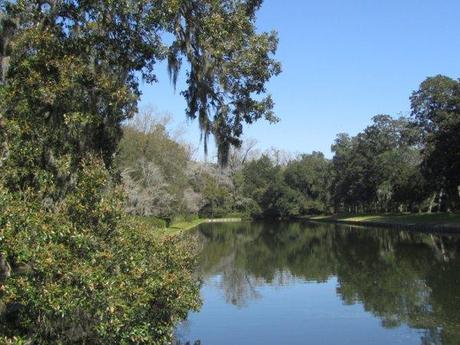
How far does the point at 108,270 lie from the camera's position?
794 centimetres

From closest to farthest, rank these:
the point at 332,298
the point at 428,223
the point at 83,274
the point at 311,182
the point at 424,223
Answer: the point at 83,274
the point at 332,298
the point at 428,223
the point at 424,223
the point at 311,182

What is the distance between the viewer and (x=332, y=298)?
1927cm

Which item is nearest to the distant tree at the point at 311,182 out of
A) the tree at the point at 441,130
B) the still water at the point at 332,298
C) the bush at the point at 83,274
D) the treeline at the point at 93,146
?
the tree at the point at 441,130

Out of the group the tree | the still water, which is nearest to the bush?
the still water

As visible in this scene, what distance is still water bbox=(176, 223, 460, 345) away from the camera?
14.2 m

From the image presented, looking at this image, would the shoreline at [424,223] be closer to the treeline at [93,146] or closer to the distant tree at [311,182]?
the distant tree at [311,182]

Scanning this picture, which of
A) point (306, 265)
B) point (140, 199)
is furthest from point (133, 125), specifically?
point (306, 265)

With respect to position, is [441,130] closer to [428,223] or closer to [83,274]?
[428,223]

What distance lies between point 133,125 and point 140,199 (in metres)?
9.70

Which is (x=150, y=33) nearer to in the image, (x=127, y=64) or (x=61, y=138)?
(x=127, y=64)

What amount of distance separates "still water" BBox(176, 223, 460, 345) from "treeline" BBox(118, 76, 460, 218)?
4.50m

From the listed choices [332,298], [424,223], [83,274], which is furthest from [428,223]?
[83,274]

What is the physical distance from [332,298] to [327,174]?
8506cm

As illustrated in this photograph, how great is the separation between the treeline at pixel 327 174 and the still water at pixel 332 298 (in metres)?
4.50
